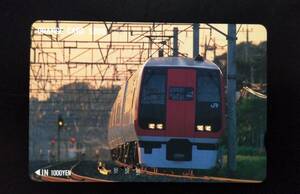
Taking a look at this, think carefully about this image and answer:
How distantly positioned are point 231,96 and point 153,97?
372mm

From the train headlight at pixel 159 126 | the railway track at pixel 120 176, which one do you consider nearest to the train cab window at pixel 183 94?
the train headlight at pixel 159 126

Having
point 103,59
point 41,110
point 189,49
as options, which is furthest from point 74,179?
point 189,49

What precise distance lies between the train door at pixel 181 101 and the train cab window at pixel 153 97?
0.10ft

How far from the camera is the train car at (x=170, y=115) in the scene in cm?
222

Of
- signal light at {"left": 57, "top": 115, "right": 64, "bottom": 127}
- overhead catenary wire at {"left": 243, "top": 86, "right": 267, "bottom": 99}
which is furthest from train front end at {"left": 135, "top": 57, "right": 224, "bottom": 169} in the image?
signal light at {"left": 57, "top": 115, "right": 64, "bottom": 127}

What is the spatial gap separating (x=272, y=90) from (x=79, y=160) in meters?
0.98

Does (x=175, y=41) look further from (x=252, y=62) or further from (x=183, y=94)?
(x=252, y=62)

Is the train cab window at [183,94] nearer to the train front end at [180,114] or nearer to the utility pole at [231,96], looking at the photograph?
the train front end at [180,114]

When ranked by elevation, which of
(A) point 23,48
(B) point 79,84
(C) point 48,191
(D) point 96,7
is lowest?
(C) point 48,191

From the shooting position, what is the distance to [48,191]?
7.34ft

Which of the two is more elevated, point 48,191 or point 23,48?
point 23,48

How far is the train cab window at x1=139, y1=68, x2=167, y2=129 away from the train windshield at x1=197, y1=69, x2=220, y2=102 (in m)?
0.17

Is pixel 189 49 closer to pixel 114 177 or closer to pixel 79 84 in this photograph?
pixel 79 84

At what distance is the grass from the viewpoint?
2.23 meters
